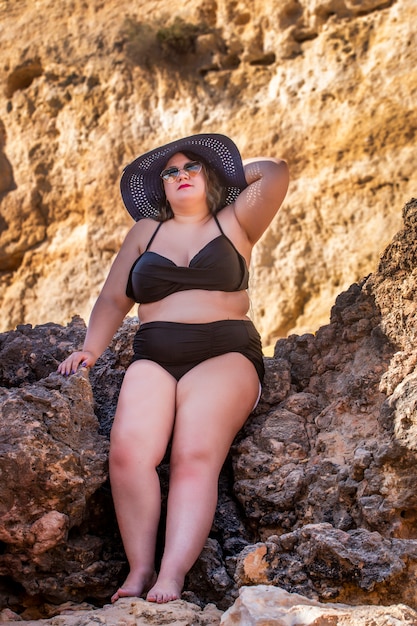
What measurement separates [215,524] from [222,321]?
74 centimetres

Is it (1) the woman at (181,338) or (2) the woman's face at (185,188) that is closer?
(1) the woman at (181,338)

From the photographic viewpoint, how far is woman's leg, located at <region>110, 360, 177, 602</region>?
251 cm

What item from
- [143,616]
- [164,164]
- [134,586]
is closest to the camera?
[143,616]

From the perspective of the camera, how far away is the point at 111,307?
127 inches

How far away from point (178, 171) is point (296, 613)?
1990 millimetres

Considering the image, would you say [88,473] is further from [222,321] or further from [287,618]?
[287,618]

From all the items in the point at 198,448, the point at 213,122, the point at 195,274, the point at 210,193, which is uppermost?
the point at 210,193

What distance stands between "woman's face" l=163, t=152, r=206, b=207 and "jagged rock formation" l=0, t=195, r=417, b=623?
29.7 inches

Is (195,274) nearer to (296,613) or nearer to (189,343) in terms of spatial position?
(189,343)

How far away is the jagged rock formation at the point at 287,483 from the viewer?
2.26m

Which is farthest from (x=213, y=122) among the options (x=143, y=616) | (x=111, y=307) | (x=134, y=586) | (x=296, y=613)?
(x=296, y=613)

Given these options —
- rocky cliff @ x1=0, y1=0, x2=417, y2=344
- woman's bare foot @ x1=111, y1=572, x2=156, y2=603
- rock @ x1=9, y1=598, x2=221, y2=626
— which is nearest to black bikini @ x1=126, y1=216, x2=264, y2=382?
woman's bare foot @ x1=111, y1=572, x2=156, y2=603

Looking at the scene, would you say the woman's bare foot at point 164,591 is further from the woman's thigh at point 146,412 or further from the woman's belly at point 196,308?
the woman's belly at point 196,308

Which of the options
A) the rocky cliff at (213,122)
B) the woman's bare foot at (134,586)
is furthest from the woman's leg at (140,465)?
the rocky cliff at (213,122)
